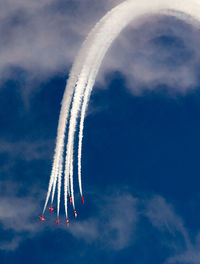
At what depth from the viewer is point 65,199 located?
3371 inches

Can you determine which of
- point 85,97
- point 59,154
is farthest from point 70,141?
point 85,97

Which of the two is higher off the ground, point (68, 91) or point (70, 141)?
point (68, 91)

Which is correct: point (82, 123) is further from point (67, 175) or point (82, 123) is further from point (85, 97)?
point (67, 175)

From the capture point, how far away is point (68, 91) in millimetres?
81625

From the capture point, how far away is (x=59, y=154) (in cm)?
8438

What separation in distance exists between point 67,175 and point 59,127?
9187 mm

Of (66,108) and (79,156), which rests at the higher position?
(66,108)

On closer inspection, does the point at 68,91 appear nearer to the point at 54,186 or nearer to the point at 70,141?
the point at 70,141

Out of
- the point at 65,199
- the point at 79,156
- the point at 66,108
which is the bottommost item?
the point at 65,199

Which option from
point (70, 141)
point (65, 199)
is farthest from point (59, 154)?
point (65, 199)

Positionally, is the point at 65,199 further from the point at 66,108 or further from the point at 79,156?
the point at 66,108

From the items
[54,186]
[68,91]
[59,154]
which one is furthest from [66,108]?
[54,186]

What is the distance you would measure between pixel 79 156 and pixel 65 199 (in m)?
8.64

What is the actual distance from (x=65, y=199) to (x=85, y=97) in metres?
19.9
